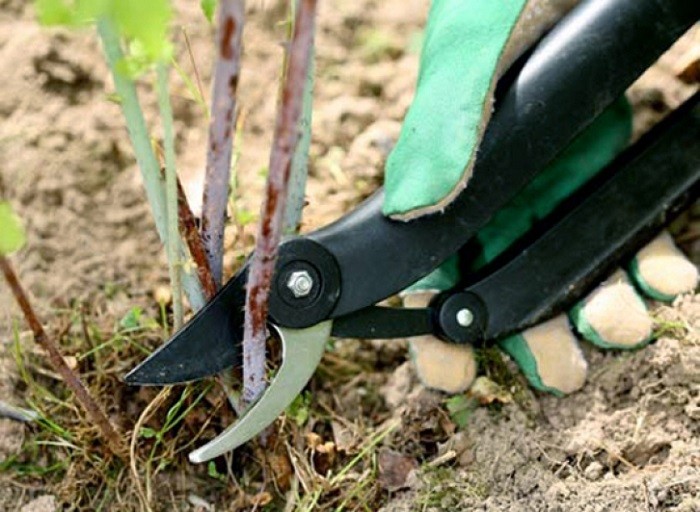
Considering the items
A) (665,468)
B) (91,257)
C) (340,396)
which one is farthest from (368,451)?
(91,257)

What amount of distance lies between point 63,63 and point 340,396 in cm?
69

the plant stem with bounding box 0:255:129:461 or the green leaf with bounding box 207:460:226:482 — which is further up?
the plant stem with bounding box 0:255:129:461

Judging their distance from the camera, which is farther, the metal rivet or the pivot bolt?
the metal rivet

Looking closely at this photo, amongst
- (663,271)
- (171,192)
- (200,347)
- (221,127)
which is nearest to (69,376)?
(200,347)

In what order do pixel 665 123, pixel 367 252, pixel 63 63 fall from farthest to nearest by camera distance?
pixel 63 63 → pixel 665 123 → pixel 367 252

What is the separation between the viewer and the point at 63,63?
1725mm

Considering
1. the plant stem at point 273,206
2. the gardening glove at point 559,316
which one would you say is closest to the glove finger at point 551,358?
the gardening glove at point 559,316

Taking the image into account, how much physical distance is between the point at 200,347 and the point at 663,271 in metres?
0.61

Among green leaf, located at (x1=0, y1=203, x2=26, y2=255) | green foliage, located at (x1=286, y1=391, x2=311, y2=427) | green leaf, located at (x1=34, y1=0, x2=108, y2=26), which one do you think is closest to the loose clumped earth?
green foliage, located at (x1=286, y1=391, x2=311, y2=427)

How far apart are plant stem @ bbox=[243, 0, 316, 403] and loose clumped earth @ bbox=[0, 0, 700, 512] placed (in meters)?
0.16

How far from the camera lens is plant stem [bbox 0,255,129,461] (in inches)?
45.8

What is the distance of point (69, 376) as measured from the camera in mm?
1254

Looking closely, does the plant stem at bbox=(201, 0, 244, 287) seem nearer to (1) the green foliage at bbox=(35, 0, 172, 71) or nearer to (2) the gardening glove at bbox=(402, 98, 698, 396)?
(1) the green foliage at bbox=(35, 0, 172, 71)

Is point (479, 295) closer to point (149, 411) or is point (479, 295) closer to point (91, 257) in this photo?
point (149, 411)
